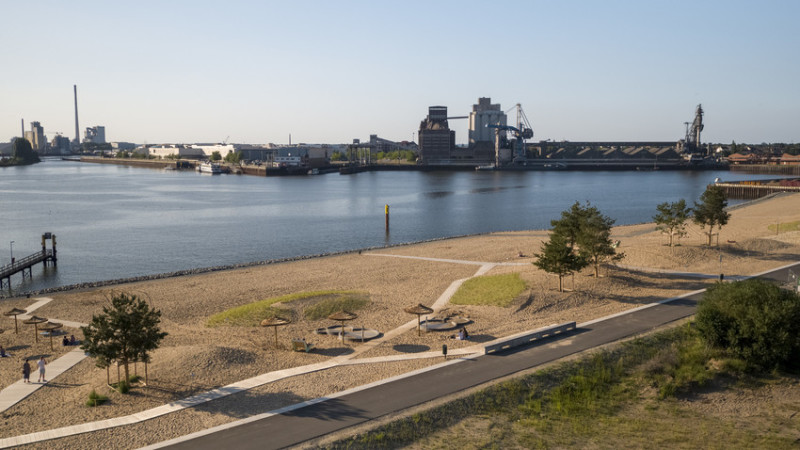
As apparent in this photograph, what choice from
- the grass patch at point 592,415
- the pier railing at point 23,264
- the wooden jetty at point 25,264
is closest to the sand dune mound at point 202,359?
the grass patch at point 592,415

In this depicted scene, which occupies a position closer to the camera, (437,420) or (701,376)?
(437,420)

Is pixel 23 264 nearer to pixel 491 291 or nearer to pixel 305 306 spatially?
pixel 305 306

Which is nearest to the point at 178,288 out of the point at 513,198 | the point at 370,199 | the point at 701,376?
the point at 701,376

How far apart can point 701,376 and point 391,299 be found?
1445cm

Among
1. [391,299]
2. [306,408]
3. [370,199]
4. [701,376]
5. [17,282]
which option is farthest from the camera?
[370,199]

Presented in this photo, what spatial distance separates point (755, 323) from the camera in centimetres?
2012

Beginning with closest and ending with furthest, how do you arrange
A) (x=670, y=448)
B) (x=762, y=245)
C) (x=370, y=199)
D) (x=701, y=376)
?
(x=670, y=448) → (x=701, y=376) → (x=762, y=245) → (x=370, y=199)

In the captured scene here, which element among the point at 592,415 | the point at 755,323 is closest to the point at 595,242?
the point at 755,323

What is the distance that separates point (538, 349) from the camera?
21406mm

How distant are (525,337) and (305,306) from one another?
1046cm

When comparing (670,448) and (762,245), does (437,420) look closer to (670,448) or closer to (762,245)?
(670,448)

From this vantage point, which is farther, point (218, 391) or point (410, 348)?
point (410, 348)

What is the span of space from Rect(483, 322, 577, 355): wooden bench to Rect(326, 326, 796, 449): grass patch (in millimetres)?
2218

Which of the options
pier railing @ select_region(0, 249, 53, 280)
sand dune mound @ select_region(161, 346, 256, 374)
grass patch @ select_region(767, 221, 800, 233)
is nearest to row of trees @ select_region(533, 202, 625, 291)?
sand dune mound @ select_region(161, 346, 256, 374)
